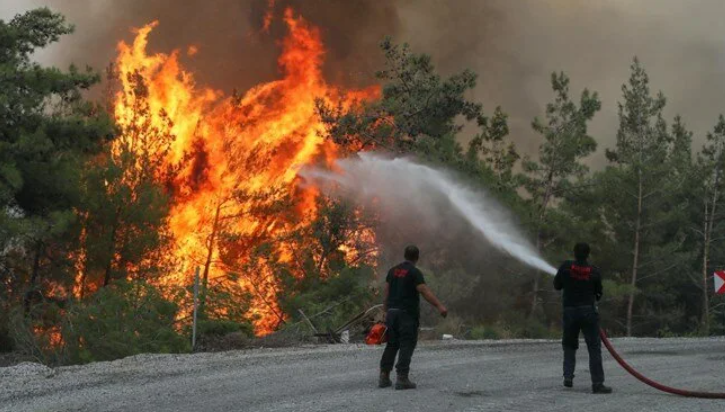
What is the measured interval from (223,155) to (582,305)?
22.1 m

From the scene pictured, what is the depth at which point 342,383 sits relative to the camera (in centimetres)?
1087

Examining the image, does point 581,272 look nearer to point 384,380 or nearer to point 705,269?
point 384,380

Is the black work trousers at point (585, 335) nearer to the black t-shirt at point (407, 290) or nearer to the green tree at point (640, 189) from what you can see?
the black t-shirt at point (407, 290)

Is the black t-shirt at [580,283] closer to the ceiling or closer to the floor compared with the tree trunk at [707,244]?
closer to the floor

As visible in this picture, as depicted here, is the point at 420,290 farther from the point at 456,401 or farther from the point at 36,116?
the point at 36,116

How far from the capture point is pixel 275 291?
27578 mm

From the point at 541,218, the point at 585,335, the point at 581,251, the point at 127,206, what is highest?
the point at 541,218

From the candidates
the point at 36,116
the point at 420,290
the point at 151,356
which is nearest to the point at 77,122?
the point at 36,116

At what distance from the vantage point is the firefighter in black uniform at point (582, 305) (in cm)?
1007

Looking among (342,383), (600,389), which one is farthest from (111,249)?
(600,389)

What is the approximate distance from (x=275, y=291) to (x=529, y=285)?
606 inches

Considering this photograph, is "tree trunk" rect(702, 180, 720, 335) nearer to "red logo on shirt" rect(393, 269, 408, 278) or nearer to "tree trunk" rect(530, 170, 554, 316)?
"tree trunk" rect(530, 170, 554, 316)

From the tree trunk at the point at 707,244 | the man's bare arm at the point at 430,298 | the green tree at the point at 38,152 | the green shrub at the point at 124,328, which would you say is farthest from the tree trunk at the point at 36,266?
the tree trunk at the point at 707,244

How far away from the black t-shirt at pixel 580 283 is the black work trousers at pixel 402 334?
1.96 meters
